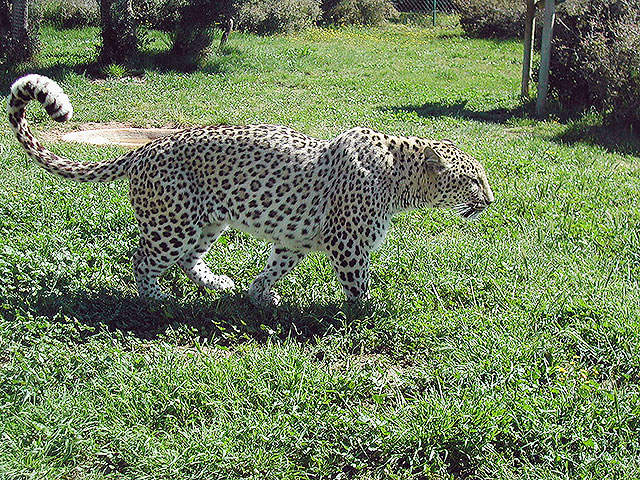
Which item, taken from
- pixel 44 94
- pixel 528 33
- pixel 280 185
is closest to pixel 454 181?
pixel 280 185

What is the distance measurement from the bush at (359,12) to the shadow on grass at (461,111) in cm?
1652

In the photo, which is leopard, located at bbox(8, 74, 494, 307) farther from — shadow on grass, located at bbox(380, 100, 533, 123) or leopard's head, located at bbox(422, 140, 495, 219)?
shadow on grass, located at bbox(380, 100, 533, 123)

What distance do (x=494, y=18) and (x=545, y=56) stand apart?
517 inches

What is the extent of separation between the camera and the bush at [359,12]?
2988cm

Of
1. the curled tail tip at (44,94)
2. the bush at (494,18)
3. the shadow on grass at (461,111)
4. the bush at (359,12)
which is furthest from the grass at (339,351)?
the bush at (359,12)

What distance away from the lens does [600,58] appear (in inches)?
486

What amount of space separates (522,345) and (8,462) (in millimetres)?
3215

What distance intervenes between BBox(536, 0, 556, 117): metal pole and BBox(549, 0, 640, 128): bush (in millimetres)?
355

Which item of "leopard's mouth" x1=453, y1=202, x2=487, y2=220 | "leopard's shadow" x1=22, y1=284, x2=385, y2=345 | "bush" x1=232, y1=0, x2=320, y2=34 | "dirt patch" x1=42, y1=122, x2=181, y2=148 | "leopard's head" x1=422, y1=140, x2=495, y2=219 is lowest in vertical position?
"leopard's shadow" x1=22, y1=284, x2=385, y2=345

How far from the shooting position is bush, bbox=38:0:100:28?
22547mm

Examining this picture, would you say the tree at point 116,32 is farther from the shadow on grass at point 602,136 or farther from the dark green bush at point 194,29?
the shadow on grass at point 602,136

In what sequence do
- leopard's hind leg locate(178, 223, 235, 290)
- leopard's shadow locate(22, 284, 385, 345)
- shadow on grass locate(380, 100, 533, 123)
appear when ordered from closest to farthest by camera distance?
leopard's shadow locate(22, 284, 385, 345) < leopard's hind leg locate(178, 223, 235, 290) < shadow on grass locate(380, 100, 533, 123)

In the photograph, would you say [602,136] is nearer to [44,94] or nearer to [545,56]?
[545,56]

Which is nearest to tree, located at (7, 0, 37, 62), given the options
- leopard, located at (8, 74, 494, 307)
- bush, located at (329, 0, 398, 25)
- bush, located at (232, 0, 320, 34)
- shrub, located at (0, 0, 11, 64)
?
shrub, located at (0, 0, 11, 64)
